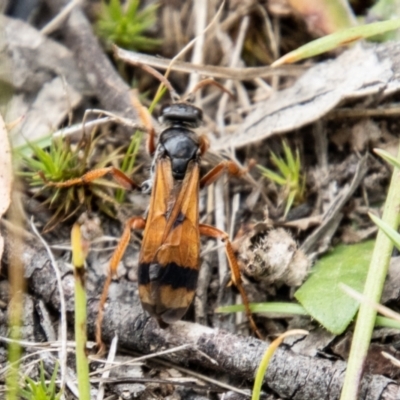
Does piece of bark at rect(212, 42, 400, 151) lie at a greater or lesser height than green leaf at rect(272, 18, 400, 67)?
lesser

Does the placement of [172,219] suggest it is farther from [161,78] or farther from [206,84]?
[206,84]

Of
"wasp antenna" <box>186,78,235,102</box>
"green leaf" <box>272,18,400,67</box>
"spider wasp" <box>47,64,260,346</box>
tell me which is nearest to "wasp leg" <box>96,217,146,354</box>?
"spider wasp" <box>47,64,260,346</box>

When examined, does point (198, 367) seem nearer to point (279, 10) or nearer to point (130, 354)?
point (130, 354)

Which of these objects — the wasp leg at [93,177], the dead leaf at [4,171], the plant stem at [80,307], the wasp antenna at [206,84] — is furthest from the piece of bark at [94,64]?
the plant stem at [80,307]

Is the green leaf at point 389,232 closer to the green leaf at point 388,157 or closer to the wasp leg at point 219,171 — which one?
the green leaf at point 388,157

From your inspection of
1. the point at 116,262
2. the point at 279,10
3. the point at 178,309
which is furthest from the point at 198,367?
the point at 279,10

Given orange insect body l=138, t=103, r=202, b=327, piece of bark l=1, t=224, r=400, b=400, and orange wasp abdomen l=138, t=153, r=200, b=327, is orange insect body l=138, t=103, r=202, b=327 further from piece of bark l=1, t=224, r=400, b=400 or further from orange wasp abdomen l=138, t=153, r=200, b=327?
piece of bark l=1, t=224, r=400, b=400

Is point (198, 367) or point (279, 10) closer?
point (198, 367)

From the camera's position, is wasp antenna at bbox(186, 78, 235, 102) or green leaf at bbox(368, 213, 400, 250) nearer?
green leaf at bbox(368, 213, 400, 250)
